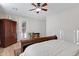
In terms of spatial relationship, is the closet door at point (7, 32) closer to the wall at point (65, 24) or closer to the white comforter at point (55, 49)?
the white comforter at point (55, 49)

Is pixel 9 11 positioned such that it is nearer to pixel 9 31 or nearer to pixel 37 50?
pixel 9 31

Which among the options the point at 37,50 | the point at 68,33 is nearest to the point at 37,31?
the point at 37,50

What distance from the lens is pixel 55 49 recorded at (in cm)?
105

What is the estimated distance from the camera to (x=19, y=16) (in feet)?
3.67

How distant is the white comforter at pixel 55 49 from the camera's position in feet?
3.22

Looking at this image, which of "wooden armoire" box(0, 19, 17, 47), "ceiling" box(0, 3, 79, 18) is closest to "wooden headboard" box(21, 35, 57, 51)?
"wooden armoire" box(0, 19, 17, 47)

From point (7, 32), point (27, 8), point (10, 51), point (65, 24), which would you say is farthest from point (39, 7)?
point (10, 51)

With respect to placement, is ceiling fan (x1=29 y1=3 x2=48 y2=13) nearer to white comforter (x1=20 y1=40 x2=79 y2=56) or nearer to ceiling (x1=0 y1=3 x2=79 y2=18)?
ceiling (x1=0 y1=3 x2=79 y2=18)

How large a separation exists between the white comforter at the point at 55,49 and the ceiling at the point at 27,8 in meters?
0.34

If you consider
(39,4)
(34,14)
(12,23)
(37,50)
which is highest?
(39,4)

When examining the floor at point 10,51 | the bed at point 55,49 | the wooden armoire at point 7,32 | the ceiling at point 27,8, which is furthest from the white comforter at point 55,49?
the ceiling at point 27,8

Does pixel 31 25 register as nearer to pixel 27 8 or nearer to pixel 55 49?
pixel 27 8

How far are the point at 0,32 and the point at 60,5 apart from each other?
2.36 feet

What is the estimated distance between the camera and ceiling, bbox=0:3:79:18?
1.05m
